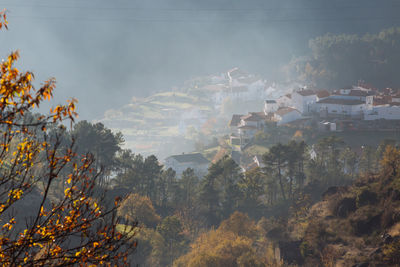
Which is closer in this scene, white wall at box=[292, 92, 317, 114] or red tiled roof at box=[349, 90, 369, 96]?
red tiled roof at box=[349, 90, 369, 96]

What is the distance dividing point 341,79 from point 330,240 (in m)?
147

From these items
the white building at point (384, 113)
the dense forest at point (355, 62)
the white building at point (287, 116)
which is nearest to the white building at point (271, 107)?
the white building at point (287, 116)

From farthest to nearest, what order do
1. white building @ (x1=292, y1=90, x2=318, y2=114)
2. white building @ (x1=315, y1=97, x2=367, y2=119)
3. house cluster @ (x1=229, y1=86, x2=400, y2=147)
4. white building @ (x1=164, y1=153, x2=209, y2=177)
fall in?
white building @ (x1=292, y1=90, x2=318, y2=114), white building @ (x1=164, y1=153, x2=209, y2=177), white building @ (x1=315, y1=97, x2=367, y2=119), house cluster @ (x1=229, y1=86, x2=400, y2=147)

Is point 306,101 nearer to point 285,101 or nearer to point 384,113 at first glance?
point 285,101

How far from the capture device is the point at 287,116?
112 meters

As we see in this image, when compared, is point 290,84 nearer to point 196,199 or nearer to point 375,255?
point 196,199

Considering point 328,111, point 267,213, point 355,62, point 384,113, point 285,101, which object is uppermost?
point 355,62

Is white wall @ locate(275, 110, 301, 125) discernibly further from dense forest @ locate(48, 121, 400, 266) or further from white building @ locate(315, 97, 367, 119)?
dense forest @ locate(48, 121, 400, 266)

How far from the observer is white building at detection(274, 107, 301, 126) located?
367 feet

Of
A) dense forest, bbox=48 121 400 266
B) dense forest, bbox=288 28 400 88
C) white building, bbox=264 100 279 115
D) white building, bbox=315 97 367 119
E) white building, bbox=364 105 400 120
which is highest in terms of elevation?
dense forest, bbox=288 28 400 88

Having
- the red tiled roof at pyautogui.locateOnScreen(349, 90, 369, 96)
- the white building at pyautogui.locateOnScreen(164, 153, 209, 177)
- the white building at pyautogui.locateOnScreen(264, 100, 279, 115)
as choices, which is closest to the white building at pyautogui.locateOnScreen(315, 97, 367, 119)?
Result: the red tiled roof at pyautogui.locateOnScreen(349, 90, 369, 96)

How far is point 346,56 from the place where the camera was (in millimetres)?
178250

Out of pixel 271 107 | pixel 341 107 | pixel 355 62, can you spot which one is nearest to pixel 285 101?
pixel 271 107

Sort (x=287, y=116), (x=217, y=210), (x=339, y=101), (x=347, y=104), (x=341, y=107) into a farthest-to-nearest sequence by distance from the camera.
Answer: (x=287, y=116) → (x=339, y=101) → (x=341, y=107) → (x=347, y=104) → (x=217, y=210)
